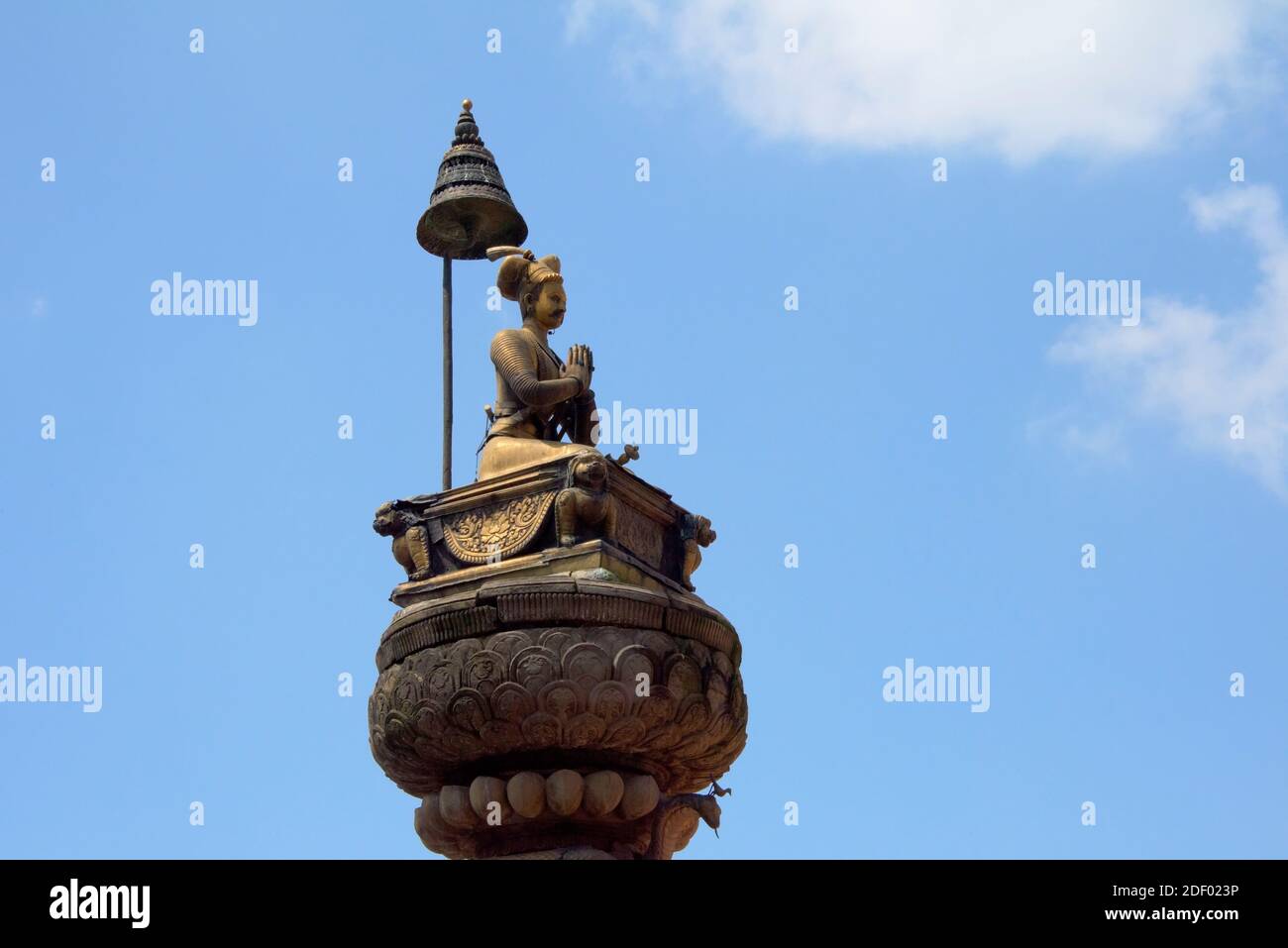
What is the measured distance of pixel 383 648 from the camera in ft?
68.6

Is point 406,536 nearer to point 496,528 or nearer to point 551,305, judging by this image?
point 496,528

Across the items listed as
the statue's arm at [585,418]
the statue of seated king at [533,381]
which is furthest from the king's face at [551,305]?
the statue's arm at [585,418]

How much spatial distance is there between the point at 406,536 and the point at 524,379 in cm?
182

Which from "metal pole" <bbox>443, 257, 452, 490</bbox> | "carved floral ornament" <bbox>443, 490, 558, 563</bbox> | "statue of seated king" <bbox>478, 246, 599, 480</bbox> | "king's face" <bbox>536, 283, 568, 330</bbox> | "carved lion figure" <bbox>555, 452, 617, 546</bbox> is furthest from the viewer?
"metal pole" <bbox>443, 257, 452, 490</bbox>

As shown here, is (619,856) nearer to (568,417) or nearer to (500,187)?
(568,417)

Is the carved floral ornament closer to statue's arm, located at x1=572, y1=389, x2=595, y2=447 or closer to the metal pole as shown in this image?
the metal pole

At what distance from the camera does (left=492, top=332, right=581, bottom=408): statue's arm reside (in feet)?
71.6

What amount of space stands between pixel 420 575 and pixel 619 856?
119 inches

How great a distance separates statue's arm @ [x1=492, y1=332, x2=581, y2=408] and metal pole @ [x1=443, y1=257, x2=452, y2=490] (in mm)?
1137

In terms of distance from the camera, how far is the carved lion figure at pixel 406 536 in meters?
21.2

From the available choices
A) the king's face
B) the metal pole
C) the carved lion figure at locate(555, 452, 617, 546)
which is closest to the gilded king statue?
the carved lion figure at locate(555, 452, 617, 546)

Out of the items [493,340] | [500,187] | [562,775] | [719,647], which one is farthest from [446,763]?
Result: [500,187]

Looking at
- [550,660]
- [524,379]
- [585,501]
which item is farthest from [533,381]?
[550,660]

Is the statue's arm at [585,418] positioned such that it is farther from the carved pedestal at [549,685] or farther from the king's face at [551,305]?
the carved pedestal at [549,685]
